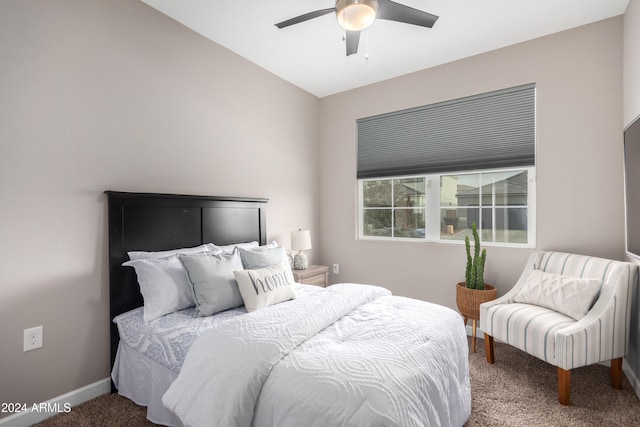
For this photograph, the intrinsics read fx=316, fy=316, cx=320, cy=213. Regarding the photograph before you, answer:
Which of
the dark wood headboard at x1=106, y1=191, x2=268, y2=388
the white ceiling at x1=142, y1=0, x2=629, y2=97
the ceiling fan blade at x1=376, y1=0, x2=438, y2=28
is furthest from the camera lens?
the white ceiling at x1=142, y1=0, x2=629, y2=97

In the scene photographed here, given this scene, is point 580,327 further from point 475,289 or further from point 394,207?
point 394,207

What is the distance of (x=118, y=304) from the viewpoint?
6.95ft

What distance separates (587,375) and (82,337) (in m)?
3.52

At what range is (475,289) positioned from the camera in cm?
279

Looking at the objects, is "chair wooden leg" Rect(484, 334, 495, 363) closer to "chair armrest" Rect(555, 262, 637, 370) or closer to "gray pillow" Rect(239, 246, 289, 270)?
"chair armrest" Rect(555, 262, 637, 370)

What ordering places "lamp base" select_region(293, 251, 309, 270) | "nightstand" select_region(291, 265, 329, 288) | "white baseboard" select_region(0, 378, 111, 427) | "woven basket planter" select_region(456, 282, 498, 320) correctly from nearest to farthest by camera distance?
"white baseboard" select_region(0, 378, 111, 427)
"woven basket planter" select_region(456, 282, 498, 320)
"nightstand" select_region(291, 265, 329, 288)
"lamp base" select_region(293, 251, 309, 270)

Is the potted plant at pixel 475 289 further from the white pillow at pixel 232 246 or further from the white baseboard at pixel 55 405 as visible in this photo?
the white baseboard at pixel 55 405

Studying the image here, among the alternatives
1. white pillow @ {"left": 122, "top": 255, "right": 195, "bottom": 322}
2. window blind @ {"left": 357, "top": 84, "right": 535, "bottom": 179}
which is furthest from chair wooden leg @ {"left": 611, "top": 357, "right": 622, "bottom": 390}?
white pillow @ {"left": 122, "top": 255, "right": 195, "bottom": 322}

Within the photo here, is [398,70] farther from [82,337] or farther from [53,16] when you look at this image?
[82,337]

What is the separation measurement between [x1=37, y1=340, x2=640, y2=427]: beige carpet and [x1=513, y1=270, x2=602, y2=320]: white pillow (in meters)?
0.51

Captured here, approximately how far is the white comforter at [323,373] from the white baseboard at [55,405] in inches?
39.7

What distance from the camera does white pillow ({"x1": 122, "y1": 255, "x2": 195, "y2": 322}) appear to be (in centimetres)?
196

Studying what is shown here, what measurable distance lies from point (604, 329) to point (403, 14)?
7.70ft

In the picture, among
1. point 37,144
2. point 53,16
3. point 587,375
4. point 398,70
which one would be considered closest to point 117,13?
point 53,16
